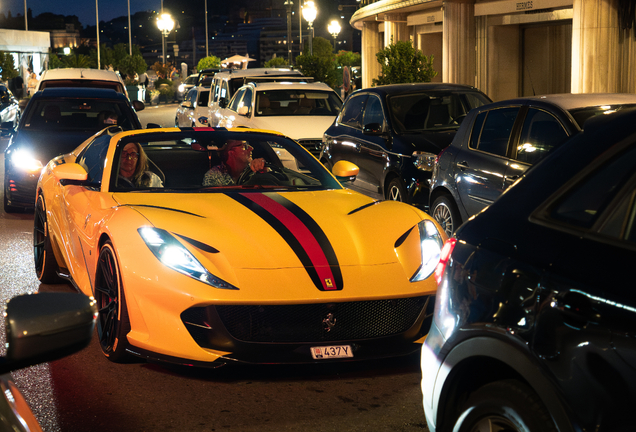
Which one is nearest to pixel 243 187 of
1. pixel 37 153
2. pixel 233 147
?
pixel 233 147

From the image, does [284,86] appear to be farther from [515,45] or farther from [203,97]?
[515,45]

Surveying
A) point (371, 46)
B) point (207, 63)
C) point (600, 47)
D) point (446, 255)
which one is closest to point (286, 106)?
point (600, 47)

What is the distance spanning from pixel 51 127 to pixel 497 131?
6.55 meters

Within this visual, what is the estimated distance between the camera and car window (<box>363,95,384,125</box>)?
37.6 feet

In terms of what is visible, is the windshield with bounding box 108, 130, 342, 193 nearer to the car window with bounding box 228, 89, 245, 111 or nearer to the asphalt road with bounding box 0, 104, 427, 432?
the asphalt road with bounding box 0, 104, 427, 432

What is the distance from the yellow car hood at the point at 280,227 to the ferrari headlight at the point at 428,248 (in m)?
0.09

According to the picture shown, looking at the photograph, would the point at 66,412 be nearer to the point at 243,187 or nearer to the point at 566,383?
the point at 243,187

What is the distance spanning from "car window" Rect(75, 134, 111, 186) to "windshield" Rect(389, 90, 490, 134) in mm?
4598

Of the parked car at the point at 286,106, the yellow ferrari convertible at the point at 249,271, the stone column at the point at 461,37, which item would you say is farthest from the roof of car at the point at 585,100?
the stone column at the point at 461,37

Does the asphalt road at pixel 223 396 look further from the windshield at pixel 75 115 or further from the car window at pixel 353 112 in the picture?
the car window at pixel 353 112

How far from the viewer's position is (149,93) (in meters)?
59.7

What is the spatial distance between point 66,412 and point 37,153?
7459 millimetres

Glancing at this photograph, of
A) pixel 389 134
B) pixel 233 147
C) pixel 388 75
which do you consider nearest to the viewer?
pixel 233 147

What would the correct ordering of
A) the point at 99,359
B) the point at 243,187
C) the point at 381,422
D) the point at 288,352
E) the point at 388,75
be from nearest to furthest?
the point at 381,422
the point at 288,352
the point at 99,359
the point at 243,187
the point at 388,75
